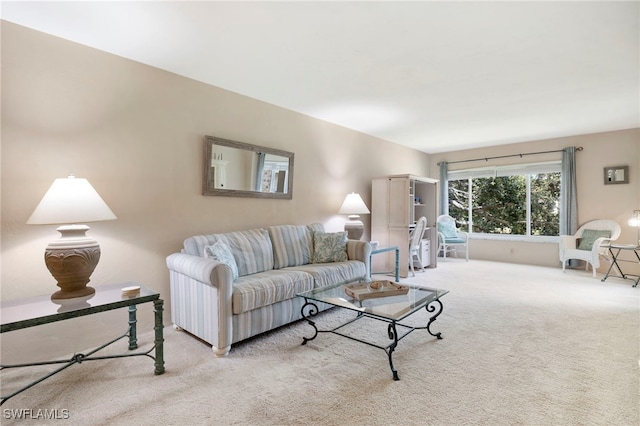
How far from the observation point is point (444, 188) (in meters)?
7.02

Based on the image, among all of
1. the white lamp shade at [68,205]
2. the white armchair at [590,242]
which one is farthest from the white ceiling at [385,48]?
the white armchair at [590,242]

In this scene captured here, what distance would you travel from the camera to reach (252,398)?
1781mm

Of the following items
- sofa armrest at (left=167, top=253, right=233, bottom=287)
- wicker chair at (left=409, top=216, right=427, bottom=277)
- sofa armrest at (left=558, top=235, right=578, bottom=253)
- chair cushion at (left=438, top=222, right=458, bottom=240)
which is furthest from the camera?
chair cushion at (left=438, top=222, right=458, bottom=240)

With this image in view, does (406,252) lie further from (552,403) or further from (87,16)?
(87,16)

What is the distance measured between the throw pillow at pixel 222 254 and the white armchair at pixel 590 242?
5.42 metres

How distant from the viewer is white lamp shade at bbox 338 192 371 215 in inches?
179

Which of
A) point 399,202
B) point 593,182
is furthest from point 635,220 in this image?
point 399,202

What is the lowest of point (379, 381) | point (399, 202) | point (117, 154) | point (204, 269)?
point (379, 381)

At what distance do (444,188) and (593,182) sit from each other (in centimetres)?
255

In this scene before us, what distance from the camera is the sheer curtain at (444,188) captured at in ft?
22.9

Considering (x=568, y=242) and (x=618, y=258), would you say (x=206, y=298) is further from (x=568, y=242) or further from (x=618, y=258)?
(x=618, y=258)

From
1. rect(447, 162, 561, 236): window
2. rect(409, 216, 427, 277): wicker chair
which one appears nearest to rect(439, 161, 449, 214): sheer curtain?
rect(447, 162, 561, 236): window

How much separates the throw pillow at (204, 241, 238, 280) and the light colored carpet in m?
0.66

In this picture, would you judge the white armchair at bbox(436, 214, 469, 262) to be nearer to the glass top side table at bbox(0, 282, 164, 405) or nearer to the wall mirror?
the wall mirror
